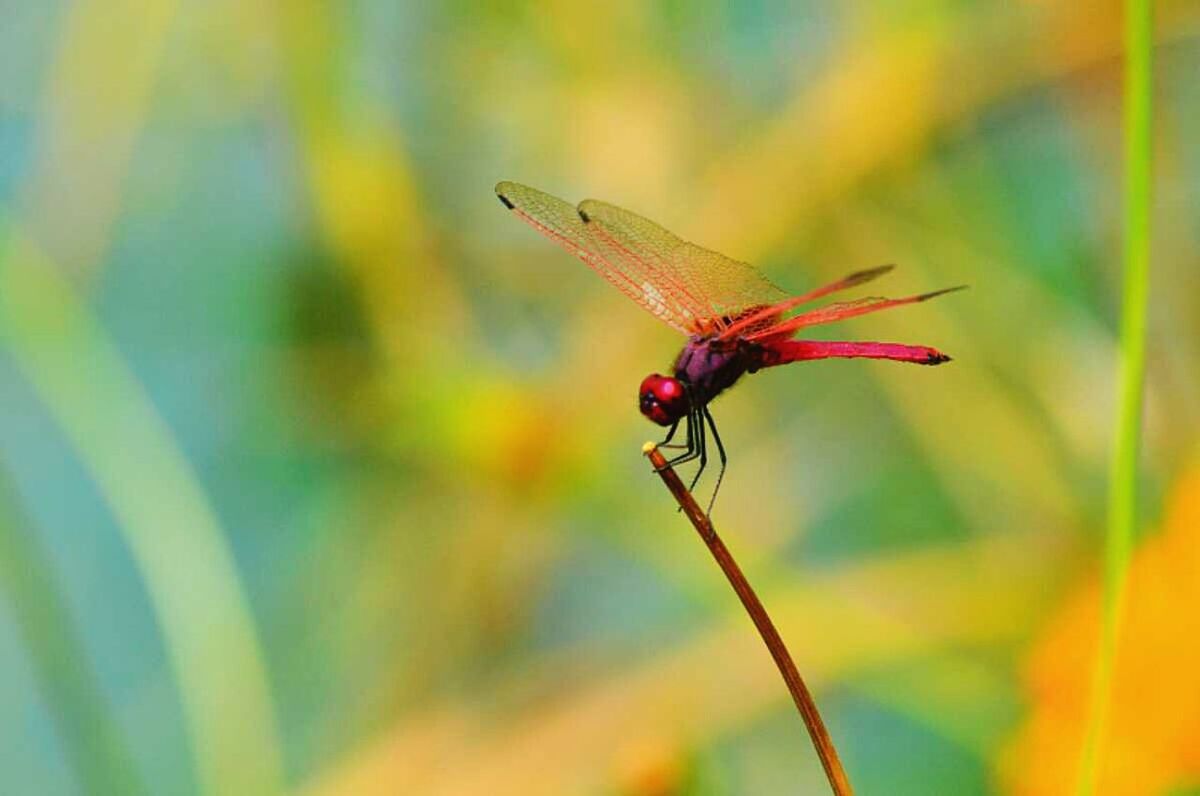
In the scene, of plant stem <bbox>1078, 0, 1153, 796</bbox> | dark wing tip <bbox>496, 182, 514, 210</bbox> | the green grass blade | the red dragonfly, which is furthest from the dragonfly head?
the green grass blade

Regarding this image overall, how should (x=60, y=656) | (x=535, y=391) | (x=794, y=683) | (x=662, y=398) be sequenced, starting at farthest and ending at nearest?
(x=535, y=391) < (x=60, y=656) < (x=662, y=398) < (x=794, y=683)

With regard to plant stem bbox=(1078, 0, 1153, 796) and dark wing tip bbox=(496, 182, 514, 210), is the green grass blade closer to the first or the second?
dark wing tip bbox=(496, 182, 514, 210)

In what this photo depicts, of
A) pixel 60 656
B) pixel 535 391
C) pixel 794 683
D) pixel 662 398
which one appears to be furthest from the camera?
pixel 535 391

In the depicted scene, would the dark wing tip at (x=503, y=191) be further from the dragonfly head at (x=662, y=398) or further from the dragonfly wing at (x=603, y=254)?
the dragonfly head at (x=662, y=398)

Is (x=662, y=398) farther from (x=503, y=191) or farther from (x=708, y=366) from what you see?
(x=503, y=191)

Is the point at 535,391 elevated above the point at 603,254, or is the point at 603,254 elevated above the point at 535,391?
the point at 535,391

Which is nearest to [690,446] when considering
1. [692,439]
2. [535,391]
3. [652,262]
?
[692,439]

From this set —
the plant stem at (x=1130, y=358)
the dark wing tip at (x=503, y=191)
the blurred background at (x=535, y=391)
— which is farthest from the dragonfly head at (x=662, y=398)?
the blurred background at (x=535, y=391)
